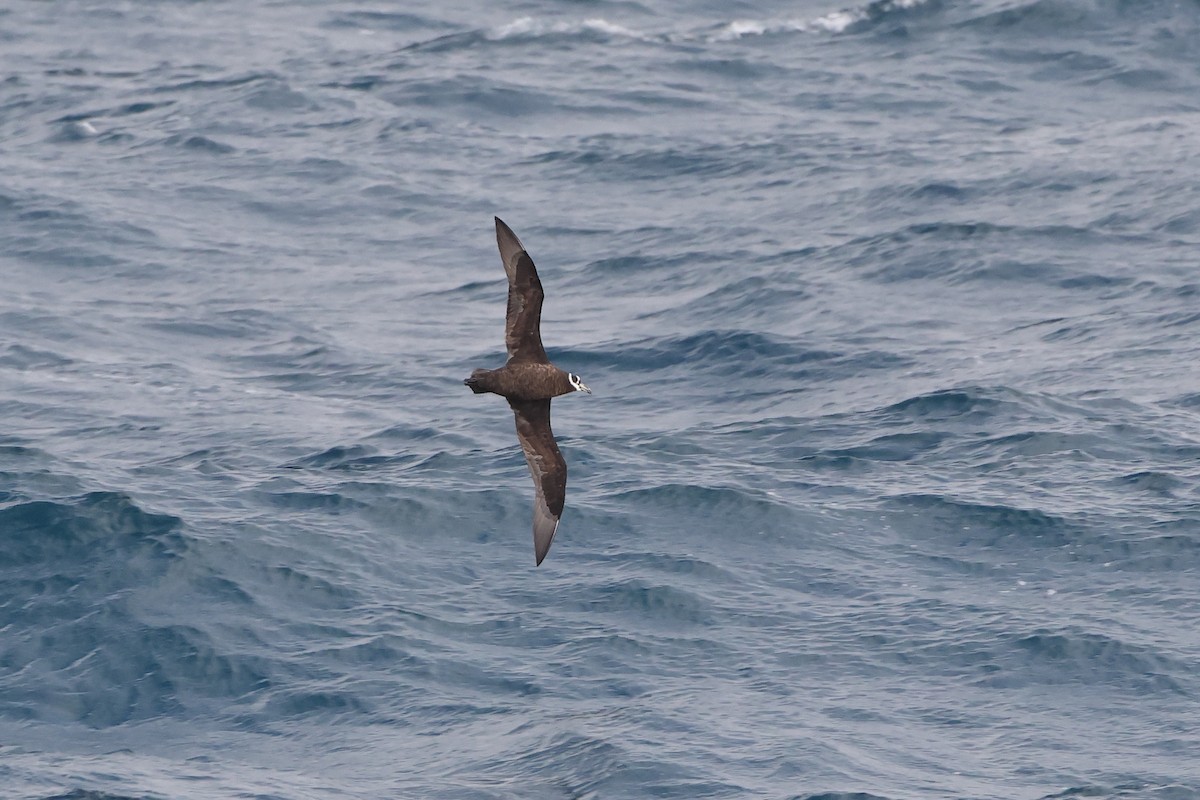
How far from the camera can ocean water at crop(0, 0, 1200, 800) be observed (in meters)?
19.8

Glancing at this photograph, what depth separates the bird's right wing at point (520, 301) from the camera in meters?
18.2

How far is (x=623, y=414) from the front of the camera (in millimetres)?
26031

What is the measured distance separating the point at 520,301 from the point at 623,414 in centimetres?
793

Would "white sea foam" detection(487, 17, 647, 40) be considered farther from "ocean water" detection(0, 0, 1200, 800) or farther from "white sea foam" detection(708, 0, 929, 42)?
"white sea foam" detection(708, 0, 929, 42)

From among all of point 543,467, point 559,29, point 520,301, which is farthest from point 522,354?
point 559,29

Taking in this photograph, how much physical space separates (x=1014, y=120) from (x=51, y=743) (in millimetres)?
22412

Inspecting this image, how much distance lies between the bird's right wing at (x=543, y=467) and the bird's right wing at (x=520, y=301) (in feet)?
2.60

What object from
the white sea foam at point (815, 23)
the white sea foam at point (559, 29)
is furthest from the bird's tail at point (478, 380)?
the white sea foam at point (559, 29)

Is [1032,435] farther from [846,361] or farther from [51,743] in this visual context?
[51,743]

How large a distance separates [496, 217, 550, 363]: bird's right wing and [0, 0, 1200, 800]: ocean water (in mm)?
3979

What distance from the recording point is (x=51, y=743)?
1936 centimetres

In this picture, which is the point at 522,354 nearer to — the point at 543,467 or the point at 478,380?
the point at 478,380

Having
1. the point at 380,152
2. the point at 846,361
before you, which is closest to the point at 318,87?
the point at 380,152

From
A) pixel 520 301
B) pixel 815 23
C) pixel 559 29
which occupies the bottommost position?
pixel 520 301
